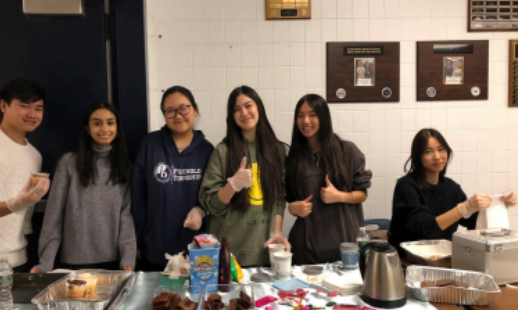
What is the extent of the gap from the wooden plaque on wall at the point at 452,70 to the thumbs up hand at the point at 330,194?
5.19 ft

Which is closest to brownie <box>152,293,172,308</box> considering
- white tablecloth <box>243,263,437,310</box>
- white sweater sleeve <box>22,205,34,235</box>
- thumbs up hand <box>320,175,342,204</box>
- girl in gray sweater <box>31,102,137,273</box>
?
white tablecloth <box>243,263,437,310</box>

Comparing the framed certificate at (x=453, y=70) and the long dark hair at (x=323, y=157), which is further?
the framed certificate at (x=453, y=70)

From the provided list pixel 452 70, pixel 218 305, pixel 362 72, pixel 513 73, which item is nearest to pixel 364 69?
pixel 362 72

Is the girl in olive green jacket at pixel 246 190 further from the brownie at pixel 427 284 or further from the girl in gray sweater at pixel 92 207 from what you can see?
the brownie at pixel 427 284

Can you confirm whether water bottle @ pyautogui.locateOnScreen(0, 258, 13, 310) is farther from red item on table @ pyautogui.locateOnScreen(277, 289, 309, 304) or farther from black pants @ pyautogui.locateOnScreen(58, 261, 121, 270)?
red item on table @ pyautogui.locateOnScreen(277, 289, 309, 304)

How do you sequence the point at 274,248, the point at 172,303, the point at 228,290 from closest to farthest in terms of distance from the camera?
the point at 172,303
the point at 228,290
the point at 274,248

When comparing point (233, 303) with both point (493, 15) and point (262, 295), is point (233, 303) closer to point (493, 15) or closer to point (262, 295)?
point (262, 295)

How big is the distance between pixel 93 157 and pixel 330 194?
1.37 m

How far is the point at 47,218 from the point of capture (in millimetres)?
2062

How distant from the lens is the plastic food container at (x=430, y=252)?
182cm

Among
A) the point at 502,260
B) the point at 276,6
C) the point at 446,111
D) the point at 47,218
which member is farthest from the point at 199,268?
the point at 446,111

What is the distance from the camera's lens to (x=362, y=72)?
321cm

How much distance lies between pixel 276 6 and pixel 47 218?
2304 millimetres

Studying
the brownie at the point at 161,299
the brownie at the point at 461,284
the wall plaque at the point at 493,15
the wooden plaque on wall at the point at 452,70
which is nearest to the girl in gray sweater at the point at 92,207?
the brownie at the point at 161,299
